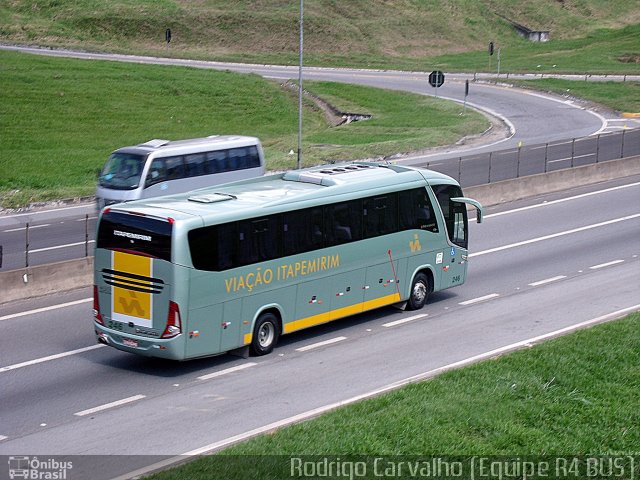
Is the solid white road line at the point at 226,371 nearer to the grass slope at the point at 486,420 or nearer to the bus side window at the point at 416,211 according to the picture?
the grass slope at the point at 486,420

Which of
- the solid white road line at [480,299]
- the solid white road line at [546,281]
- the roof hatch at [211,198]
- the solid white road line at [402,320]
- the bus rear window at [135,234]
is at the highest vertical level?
the roof hatch at [211,198]

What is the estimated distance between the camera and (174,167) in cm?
3350

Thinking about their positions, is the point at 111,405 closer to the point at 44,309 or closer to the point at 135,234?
the point at 135,234

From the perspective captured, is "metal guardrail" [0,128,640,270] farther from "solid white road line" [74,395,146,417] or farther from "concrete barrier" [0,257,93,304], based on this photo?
"solid white road line" [74,395,146,417]

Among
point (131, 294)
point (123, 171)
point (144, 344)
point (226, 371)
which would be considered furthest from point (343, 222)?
point (123, 171)

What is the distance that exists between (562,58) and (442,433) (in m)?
88.4

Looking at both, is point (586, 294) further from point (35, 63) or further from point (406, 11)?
point (406, 11)

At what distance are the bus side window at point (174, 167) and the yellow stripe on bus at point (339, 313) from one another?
13027 millimetres

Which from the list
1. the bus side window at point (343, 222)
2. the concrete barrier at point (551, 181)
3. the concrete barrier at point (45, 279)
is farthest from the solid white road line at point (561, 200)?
the concrete barrier at point (45, 279)

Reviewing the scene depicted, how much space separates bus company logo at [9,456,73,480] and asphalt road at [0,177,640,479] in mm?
308

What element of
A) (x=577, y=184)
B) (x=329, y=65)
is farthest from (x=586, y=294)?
(x=329, y=65)

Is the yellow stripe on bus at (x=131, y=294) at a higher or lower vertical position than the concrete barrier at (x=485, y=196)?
higher

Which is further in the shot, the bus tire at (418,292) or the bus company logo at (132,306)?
the bus tire at (418,292)

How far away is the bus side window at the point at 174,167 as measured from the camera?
3328cm
